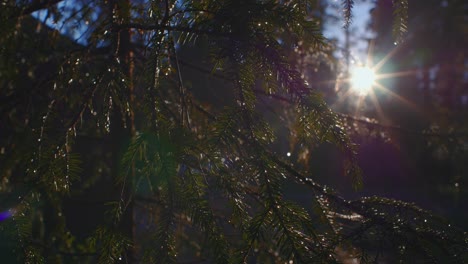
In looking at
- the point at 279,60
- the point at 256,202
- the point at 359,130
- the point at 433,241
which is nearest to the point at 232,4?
the point at 279,60

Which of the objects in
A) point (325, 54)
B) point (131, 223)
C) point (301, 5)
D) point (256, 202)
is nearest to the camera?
point (301, 5)

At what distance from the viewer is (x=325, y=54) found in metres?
3.57

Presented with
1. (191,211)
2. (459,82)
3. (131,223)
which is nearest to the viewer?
(191,211)

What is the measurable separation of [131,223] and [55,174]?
5.62ft

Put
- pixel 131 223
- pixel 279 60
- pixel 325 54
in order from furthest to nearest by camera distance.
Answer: pixel 325 54 < pixel 131 223 < pixel 279 60

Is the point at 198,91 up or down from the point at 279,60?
up

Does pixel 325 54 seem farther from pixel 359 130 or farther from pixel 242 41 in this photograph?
pixel 242 41

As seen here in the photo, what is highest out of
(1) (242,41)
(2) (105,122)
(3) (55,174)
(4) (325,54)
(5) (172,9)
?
(4) (325,54)

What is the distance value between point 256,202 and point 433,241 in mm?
1066

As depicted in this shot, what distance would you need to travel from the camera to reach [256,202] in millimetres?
2510

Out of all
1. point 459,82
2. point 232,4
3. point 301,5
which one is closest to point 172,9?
point 232,4

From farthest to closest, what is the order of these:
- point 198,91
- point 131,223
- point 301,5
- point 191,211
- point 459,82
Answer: point 459,82
point 198,91
point 131,223
point 301,5
point 191,211

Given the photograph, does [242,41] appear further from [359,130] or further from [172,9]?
[359,130]

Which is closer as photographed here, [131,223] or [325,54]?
[131,223]
